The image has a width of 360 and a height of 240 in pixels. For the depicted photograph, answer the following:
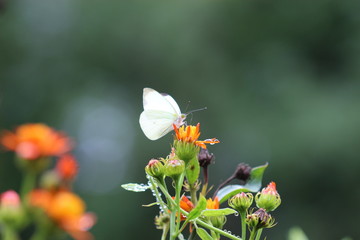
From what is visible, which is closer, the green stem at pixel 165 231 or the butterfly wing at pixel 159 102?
the green stem at pixel 165 231

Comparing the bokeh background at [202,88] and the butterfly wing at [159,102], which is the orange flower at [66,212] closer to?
the butterfly wing at [159,102]

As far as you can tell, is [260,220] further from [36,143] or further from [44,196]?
[36,143]

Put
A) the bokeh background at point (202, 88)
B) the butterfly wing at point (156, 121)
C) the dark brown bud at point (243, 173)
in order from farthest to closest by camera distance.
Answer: the bokeh background at point (202, 88), the butterfly wing at point (156, 121), the dark brown bud at point (243, 173)

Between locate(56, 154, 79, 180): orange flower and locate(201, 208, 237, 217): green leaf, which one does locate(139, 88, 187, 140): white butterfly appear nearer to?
locate(56, 154, 79, 180): orange flower

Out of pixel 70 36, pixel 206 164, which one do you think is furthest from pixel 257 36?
pixel 206 164

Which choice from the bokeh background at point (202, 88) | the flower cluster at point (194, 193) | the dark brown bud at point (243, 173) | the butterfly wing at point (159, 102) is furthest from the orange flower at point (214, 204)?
the bokeh background at point (202, 88)

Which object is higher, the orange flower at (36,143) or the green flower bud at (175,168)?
the orange flower at (36,143)

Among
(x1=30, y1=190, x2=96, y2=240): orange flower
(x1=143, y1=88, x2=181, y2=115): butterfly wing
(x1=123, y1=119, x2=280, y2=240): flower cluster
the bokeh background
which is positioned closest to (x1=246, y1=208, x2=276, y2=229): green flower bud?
(x1=123, y1=119, x2=280, y2=240): flower cluster
